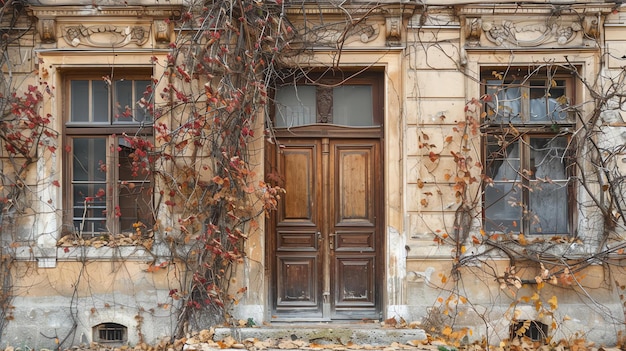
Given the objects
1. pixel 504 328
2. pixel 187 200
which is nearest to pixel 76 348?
pixel 187 200

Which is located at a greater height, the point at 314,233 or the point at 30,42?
the point at 30,42

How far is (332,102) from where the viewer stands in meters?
7.50

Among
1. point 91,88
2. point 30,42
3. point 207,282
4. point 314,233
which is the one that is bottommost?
point 207,282

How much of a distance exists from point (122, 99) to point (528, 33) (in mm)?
5164

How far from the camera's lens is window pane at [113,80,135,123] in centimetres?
736

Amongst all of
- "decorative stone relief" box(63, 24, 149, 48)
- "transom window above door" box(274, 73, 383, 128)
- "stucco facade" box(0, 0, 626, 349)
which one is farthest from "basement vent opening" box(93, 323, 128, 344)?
"decorative stone relief" box(63, 24, 149, 48)

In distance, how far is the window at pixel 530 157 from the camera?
7277 mm

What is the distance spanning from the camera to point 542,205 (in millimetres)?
7344

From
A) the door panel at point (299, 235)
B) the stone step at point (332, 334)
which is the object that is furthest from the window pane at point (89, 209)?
the door panel at point (299, 235)

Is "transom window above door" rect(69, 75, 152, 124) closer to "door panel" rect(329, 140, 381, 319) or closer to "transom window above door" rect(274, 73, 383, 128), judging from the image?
"transom window above door" rect(274, 73, 383, 128)

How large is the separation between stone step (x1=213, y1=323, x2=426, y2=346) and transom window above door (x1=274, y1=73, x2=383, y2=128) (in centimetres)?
255

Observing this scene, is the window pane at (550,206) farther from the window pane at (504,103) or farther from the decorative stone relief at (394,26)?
the decorative stone relief at (394,26)

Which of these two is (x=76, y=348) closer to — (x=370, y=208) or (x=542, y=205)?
(x=370, y=208)

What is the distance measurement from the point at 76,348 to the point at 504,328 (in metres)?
5.16
